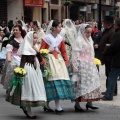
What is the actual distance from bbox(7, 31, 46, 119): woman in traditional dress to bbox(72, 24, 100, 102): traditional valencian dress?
0.82 m

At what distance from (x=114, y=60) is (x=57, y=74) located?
215 centimetres

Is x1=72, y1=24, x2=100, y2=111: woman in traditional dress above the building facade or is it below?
below

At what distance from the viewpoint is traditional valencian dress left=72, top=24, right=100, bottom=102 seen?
8414 mm

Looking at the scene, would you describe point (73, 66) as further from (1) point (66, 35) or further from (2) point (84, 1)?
(2) point (84, 1)

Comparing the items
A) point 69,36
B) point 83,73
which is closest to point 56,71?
point 83,73

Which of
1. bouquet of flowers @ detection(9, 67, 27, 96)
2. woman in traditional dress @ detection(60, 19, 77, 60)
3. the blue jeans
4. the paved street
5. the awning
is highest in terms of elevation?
the awning

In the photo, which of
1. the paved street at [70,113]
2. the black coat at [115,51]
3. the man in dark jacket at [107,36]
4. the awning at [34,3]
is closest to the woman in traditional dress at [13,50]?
the paved street at [70,113]

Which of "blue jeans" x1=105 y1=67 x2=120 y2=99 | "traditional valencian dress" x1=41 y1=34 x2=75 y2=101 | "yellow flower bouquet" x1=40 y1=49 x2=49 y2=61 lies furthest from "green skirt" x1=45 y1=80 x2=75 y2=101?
"blue jeans" x1=105 y1=67 x2=120 y2=99

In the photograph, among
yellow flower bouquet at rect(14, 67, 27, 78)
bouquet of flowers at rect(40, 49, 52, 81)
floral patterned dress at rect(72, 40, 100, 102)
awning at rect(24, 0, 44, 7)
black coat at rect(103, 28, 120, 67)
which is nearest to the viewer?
yellow flower bouquet at rect(14, 67, 27, 78)

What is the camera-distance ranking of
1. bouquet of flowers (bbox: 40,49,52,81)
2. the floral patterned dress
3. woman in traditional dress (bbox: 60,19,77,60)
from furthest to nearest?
1. woman in traditional dress (bbox: 60,19,77,60)
2. the floral patterned dress
3. bouquet of flowers (bbox: 40,49,52,81)

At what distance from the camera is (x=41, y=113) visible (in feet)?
28.0

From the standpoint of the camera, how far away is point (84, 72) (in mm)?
8461

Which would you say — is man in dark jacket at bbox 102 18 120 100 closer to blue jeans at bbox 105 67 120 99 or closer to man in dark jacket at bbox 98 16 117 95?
blue jeans at bbox 105 67 120 99

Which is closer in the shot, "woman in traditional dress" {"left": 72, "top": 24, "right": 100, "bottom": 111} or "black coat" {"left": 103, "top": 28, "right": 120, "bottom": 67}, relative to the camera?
"woman in traditional dress" {"left": 72, "top": 24, "right": 100, "bottom": 111}
